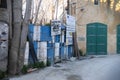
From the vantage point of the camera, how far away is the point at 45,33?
17.0 m

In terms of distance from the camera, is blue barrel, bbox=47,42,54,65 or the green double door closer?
blue barrel, bbox=47,42,54,65

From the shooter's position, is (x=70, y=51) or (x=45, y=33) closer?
(x=45, y=33)

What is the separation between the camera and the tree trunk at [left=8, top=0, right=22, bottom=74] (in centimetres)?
1342

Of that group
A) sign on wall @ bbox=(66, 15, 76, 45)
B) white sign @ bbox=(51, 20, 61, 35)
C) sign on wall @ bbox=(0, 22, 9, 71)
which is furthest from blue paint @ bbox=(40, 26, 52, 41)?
sign on wall @ bbox=(0, 22, 9, 71)

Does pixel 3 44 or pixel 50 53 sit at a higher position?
pixel 3 44

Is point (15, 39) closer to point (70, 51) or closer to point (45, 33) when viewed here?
point (45, 33)

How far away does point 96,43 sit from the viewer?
86.8 ft

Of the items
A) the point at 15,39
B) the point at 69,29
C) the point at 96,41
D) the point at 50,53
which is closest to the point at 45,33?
the point at 50,53

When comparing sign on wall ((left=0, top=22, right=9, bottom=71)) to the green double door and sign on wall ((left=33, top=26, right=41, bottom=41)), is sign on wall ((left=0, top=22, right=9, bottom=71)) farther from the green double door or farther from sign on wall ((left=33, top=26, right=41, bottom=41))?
the green double door

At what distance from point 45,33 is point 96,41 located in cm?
1023

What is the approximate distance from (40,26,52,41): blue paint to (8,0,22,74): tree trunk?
3.14 meters

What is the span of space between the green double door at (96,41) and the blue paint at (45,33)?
9.55m

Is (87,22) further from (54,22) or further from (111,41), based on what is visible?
(54,22)

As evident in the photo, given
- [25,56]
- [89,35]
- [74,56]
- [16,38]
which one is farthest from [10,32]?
[89,35]
